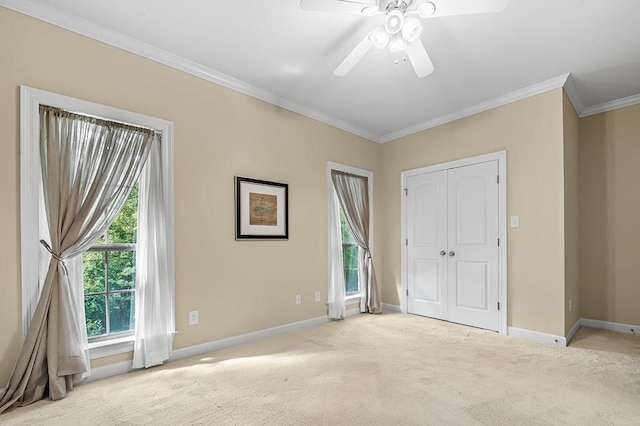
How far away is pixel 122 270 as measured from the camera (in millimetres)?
2666

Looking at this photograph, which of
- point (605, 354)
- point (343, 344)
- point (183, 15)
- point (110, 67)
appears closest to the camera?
point (183, 15)

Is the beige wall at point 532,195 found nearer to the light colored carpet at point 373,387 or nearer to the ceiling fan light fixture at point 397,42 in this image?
the light colored carpet at point 373,387

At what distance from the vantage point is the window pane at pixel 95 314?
251 cm

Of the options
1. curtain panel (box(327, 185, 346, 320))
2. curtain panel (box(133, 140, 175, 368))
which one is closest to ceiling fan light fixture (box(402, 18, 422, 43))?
curtain panel (box(133, 140, 175, 368))

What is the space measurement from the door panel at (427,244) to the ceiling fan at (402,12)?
7.52 feet

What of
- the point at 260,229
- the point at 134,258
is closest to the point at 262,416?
the point at 134,258

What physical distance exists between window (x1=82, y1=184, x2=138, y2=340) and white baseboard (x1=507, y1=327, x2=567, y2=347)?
3.82 meters

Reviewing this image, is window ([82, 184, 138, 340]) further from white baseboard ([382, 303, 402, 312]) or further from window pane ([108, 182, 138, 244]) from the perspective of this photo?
white baseboard ([382, 303, 402, 312])

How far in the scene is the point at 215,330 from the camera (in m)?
3.10

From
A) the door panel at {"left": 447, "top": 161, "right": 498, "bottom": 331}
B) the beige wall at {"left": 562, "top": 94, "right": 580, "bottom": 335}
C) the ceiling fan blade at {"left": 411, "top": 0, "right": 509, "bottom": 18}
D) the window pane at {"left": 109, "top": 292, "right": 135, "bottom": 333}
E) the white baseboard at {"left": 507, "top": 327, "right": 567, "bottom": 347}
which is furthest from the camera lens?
the door panel at {"left": 447, "top": 161, "right": 498, "bottom": 331}

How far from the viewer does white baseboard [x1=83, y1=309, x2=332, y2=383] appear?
2473mm

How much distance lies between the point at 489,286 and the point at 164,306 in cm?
348

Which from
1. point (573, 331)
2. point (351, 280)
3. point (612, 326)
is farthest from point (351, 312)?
point (612, 326)

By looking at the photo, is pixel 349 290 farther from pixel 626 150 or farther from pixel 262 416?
pixel 626 150
